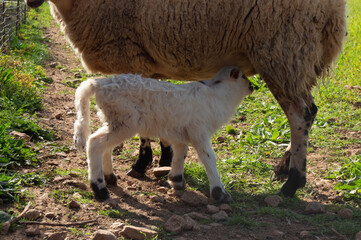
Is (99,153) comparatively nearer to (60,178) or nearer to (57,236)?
(60,178)

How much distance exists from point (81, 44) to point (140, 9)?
867 mm

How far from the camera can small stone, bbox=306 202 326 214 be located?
405cm

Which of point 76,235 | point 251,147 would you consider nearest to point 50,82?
point 251,147

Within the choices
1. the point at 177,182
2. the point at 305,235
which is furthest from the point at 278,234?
the point at 177,182

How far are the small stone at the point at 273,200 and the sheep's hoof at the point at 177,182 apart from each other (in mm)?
850

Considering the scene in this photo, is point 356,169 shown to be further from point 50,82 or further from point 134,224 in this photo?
point 50,82

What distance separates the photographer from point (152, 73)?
529cm

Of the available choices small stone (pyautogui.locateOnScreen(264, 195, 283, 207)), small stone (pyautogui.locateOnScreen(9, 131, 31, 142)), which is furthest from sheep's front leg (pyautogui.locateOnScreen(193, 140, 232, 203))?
small stone (pyautogui.locateOnScreen(9, 131, 31, 142))

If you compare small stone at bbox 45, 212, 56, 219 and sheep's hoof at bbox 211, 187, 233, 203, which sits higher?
sheep's hoof at bbox 211, 187, 233, 203

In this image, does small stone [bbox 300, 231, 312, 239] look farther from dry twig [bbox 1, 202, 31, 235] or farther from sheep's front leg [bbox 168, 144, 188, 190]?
dry twig [bbox 1, 202, 31, 235]

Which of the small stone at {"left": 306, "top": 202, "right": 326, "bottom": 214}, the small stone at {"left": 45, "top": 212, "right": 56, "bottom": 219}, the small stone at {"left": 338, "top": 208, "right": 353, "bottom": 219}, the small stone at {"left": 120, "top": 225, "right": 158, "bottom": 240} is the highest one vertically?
the small stone at {"left": 338, "top": 208, "right": 353, "bottom": 219}

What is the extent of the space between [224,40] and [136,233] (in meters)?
2.41

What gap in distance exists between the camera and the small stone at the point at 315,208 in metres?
4.05

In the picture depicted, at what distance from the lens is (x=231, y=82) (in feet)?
15.0
